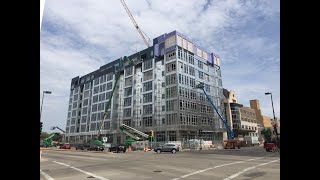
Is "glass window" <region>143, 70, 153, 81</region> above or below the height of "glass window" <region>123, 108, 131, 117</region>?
above

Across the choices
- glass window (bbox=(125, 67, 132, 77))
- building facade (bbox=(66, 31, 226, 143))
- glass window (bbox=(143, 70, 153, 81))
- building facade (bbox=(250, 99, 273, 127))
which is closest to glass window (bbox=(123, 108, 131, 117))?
building facade (bbox=(66, 31, 226, 143))

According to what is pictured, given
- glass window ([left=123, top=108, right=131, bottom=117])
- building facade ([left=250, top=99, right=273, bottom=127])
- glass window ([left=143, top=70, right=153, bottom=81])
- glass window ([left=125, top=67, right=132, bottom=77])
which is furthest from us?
building facade ([left=250, top=99, right=273, bottom=127])

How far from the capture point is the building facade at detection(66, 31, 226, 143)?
7906 centimetres

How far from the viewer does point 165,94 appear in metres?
81.6

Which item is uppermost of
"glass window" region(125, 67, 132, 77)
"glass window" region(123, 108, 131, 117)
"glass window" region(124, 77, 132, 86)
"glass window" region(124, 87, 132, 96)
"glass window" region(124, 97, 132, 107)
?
"glass window" region(125, 67, 132, 77)

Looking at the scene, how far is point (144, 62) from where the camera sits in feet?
306

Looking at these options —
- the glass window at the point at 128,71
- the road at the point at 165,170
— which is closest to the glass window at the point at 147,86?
the glass window at the point at 128,71

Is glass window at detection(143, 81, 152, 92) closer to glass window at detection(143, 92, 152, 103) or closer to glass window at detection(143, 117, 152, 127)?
glass window at detection(143, 92, 152, 103)

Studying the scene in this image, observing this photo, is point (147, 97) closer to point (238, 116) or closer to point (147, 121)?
point (147, 121)

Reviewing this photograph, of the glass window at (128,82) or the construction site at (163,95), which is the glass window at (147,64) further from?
the glass window at (128,82)

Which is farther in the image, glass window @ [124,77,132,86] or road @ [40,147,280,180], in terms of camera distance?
glass window @ [124,77,132,86]

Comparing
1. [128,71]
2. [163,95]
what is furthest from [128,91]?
[163,95]
